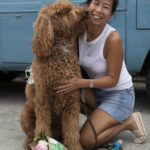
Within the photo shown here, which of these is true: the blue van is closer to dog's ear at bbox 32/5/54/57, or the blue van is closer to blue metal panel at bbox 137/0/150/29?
blue metal panel at bbox 137/0/150/29

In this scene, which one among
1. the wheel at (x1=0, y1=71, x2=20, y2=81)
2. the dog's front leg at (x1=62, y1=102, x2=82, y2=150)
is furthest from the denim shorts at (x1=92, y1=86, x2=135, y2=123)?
the wheel at (x1=0, y1=71, x2=20, y2=81)

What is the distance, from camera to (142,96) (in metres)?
5.02

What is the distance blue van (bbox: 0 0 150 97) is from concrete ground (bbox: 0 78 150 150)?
21.9 inches

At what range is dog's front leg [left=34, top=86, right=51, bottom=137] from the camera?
2.64 meters

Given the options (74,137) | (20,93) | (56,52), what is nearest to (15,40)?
(20,93)

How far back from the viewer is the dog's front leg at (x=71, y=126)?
2.67m

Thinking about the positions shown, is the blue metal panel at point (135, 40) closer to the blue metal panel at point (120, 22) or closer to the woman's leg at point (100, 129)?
the blue metal panel at point (120, 22)

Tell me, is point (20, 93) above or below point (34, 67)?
below

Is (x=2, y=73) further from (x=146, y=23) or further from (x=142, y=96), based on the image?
(x=146, y=23)

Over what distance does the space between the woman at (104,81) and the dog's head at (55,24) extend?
0.24 m

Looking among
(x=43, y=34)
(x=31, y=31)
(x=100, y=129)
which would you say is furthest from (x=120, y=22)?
(x=43, y=34)

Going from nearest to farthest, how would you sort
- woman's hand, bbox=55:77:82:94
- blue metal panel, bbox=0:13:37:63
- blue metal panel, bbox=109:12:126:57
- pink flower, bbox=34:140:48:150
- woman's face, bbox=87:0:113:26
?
pink flower, bbox=34:140:48:150
woman's hand, bbox=55:77:82:94
woman's face, bbox=87:0:113:26
blue metal panel, bbox=109:12:126:57
blue metal panel, bbox=0:13:37:63

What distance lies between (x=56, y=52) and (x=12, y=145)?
1.11m

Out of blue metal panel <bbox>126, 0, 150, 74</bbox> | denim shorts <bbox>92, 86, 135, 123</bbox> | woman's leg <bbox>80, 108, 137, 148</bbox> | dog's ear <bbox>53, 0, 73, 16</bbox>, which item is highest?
dog's ear <bbox>53, 0, 73, 16</bbox>
